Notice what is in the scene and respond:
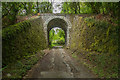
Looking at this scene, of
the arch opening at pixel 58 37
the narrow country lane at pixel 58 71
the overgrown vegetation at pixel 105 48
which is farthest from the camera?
the arch opening at pixel 58 37

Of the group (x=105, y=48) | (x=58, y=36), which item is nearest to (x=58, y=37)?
(x=58, y=36)

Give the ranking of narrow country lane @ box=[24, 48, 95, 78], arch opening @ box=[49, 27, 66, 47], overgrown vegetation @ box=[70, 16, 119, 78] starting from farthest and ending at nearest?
arch opening @ box=[49, 27, 66, 47]
overgrown vegetation @ box=[70, 16, 119, 78]
narrow country lane @ box=[24, 48, 95, 78]

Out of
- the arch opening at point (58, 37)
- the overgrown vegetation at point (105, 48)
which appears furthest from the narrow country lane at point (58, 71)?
the arch opening at point (58, 37)

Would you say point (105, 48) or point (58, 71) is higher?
point (105, 48)

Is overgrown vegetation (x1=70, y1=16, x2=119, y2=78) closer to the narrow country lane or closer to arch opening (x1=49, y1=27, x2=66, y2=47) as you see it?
the narrow country lane

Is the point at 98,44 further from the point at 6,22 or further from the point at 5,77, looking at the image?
the point at 6,22

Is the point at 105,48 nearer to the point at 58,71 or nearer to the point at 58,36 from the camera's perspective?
the point at 58,71

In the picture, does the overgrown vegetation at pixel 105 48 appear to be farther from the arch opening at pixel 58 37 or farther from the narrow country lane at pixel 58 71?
the arch opening at pixel 58 37

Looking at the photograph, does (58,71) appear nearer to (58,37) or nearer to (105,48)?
(105,48)

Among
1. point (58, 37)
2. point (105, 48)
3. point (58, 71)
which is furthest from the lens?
point (58, 37)

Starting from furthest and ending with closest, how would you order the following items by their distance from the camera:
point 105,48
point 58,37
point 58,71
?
point 58,37 < point 105,48 < point 58,71

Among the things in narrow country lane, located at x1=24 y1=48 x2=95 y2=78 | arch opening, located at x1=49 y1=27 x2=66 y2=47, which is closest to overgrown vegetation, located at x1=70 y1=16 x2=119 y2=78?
narrow country lane, located at x1=24 y1=48 x2=95 y2=78

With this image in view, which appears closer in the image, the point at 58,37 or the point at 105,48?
the point at 105,48

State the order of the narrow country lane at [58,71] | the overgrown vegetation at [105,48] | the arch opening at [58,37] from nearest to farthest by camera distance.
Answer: the narrow country lane at [58,71], the overgrown vegetation at [105,48], the arch opening at [58,37]
